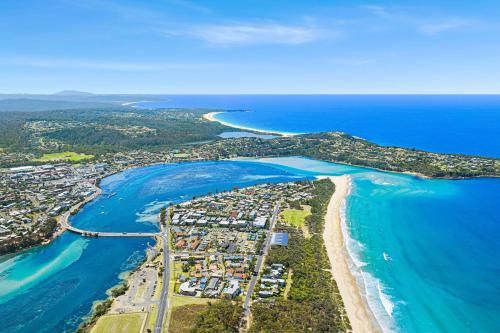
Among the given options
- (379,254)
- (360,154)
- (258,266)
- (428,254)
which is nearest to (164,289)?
(258,266)

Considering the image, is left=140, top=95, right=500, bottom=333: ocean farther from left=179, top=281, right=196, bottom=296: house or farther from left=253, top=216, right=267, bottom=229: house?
left=179, top=281, right=196, bottom=296: house

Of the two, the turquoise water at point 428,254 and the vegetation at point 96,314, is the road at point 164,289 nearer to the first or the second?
the vegetation at point 96,314

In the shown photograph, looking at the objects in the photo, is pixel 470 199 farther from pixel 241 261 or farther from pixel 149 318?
pixel 149 318

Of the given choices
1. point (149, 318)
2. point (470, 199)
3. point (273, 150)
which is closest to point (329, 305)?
point (149, 318)

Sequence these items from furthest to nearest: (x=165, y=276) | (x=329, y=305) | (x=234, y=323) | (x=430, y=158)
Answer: (x=430, y=158), (x=165, y=276), (x=329, y=305), (x=234, y=323)

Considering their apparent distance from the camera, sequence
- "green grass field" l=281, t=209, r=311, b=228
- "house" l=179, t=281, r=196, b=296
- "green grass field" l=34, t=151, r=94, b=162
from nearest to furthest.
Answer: "house" l=179, t=281, r=196, b=296 < "green grass field" l=281, t=209, r=311, b=228 < "green grass field" l=34, t=151, r=94, b=162

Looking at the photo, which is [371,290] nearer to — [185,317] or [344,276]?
[344,276]

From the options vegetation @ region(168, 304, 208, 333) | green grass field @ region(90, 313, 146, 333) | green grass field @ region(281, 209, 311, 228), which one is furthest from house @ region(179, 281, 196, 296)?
green grass field @ region(281, 209, 311, 228)
